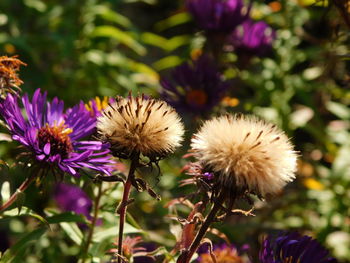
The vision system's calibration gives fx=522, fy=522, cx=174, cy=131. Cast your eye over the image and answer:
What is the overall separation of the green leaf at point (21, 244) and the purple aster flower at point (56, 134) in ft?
0.50

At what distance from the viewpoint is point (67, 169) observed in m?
0.93

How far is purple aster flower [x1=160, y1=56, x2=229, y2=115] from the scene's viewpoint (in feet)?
5.87

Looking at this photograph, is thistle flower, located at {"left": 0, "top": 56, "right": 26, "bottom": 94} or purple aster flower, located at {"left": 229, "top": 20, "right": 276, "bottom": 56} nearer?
thistle flower, located at {"left": 0, "top": 56, "right": 26, "bottom": 94}

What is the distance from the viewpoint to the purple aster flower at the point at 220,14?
1951mm

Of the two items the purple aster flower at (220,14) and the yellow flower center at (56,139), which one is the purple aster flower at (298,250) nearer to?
the yellow flower center at (56,139)

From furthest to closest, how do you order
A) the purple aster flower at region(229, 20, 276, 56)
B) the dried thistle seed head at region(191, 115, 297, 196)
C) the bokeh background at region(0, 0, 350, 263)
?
1. the purple aster flower at region(229, 20, 276, 56)
2. the bokeh background at region(0, 0, 350, 263)
3. the dried thistle seed head at region(191, 115, 297, 196)

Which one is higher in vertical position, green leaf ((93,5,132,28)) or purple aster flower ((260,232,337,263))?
green leaf ((93,5,132,28))

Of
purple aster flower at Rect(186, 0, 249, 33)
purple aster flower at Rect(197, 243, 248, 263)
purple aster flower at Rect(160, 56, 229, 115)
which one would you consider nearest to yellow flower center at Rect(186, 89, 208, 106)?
purple aster flower at Rect(160, 56, 229, 115)

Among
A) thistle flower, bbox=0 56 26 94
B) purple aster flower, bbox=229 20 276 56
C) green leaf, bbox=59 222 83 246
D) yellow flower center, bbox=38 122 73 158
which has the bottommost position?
green leaf, bbox=59 222 83 246

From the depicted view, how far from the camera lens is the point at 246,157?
0.78m

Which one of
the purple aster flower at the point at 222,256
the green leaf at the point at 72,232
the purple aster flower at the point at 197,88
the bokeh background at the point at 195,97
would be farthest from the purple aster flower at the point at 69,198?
the purple aster flower at the point at 222,256

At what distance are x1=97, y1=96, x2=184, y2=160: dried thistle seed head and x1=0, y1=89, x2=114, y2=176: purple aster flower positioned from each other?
97 mm

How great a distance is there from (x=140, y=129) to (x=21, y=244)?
39cm

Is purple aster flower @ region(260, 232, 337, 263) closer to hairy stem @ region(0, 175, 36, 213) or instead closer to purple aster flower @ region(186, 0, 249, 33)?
hairy stem @ region(0, 175, 36, 213)
